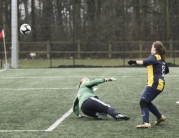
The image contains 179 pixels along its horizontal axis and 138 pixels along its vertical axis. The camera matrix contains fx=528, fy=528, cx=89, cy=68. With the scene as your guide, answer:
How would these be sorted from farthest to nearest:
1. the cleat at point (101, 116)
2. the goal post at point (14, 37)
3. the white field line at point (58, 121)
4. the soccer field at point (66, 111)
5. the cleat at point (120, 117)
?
the goal post at point (14, 37), the cleat at point (101, 116), the cleat at point (120, 117), the white field line at point (58, 121), the soccer field at point (66, 111)

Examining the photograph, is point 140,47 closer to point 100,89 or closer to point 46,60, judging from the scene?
point 46,60

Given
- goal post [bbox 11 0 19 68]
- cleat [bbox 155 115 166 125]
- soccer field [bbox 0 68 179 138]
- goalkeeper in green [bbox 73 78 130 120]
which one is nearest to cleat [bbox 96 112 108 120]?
goalkeeper in green [bbox 73 78 130 120]

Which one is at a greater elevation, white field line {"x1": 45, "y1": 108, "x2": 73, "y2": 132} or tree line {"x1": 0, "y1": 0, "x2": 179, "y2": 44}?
tree line {"x1": 0, "y1": 0, "x2": 179, "y2": 44}

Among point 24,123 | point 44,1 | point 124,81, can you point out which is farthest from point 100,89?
point 44,1

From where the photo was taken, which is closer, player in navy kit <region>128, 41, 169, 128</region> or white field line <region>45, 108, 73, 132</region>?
player in navy kit <region>128, 41, 169, 128</region>

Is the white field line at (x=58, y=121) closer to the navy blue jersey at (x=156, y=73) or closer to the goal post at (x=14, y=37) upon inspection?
the navy blue jersey at (x=156, y=73)

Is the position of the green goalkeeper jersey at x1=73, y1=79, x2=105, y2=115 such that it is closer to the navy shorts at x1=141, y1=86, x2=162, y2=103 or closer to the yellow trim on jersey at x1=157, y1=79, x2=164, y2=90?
the navy shorts at x1=141, y1=86, x2=162, y2=103

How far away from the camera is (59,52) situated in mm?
34031

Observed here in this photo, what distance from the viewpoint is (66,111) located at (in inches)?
432

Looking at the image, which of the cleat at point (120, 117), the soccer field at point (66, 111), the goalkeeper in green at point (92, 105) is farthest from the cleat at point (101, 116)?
the cleat at point (120, 117)

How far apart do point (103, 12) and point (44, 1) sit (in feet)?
13.2

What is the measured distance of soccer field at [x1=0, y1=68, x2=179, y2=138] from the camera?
8.20 m

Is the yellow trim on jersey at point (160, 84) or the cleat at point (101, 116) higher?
the yellow trim on jersey at point (160, 84)

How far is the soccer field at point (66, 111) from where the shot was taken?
8.20m
